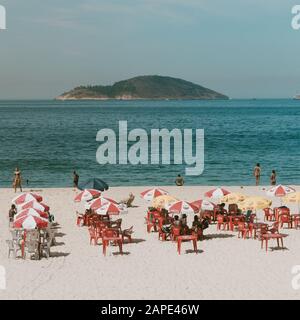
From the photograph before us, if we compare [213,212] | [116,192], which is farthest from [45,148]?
[213,212]

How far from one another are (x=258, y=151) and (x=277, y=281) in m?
65.8

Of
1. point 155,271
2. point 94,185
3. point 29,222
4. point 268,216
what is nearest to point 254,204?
point 268,216

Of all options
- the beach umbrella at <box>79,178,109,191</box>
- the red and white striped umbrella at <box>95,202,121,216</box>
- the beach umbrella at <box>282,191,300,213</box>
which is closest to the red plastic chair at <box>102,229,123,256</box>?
the red and white striped umbrella at <box>95,202,121,216</box>

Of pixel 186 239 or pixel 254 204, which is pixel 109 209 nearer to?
pixel 186 239

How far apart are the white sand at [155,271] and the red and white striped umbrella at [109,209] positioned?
49.6 inches

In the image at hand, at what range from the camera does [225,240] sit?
2261 cm

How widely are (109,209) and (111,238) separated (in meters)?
1.91

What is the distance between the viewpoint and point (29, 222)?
19.8 metres

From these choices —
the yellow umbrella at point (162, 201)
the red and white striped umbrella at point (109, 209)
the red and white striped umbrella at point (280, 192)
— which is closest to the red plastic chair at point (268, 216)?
the red and white striped umbrella at point (280, 192)

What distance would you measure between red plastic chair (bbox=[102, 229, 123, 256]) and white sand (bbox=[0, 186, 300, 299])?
33 cm

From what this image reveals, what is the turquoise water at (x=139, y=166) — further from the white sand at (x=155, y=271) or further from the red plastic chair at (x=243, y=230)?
the white sand at (x=155, y=271)

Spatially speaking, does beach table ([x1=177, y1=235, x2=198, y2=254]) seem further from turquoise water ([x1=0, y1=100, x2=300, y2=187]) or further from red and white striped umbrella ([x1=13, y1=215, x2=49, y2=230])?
turquoise water ([x1=0, y1=100, x2=300, y2=187])
